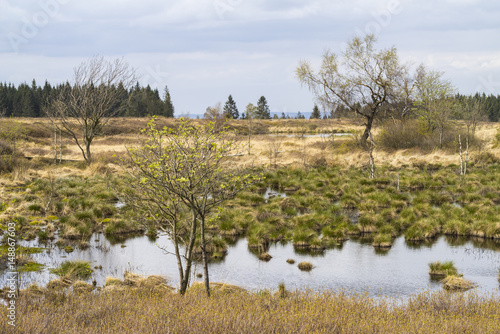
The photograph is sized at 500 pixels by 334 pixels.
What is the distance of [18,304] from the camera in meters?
8.45

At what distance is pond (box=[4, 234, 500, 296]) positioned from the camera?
13.4 metres

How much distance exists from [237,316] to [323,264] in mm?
8492

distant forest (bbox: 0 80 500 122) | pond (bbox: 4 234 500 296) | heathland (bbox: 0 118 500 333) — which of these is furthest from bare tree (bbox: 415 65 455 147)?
distant forest (bbox: 0 80 500 122)

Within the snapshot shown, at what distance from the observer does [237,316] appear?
7293 millimetres

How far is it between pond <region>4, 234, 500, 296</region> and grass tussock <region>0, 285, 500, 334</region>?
11.4 feet

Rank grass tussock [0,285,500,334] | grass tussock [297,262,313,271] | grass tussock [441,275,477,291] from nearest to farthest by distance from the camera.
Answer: grass tussock [0,285,500,334]
grass tussock [441,275,477,291]
grass tussock [297,262,313,271]

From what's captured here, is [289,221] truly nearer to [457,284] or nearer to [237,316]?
[457,284]

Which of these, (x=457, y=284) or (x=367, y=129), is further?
(x=367, y=129)

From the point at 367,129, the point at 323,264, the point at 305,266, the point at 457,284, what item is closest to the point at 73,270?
the point at 305,266

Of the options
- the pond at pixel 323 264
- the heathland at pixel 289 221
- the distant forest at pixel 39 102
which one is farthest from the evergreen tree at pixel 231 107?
the pond at pixel 323 264

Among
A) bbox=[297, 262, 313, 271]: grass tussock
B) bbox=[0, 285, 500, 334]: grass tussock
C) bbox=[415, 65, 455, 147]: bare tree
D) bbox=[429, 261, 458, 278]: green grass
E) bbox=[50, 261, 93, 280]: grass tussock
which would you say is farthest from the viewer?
bbox=[415, 65, 455, 147]: bare tree

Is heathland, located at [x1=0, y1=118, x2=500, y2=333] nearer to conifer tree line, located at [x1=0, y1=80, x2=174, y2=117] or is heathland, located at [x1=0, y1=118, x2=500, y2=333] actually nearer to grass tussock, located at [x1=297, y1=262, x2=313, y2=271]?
grass tussock, located at [x1=297, y1=262, x2=313, y2=271]

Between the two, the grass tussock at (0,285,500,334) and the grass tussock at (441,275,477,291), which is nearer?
the grass tussock at (0,285,500,334)

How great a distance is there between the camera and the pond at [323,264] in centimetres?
1342
